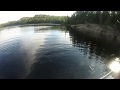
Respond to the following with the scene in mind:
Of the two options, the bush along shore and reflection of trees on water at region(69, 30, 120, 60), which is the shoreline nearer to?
the bush along shore

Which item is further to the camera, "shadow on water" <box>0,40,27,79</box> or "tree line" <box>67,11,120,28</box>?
"tree line" <box>67,11,120,28</box>

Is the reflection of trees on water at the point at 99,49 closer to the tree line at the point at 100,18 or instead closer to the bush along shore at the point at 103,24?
the bush along shore at the point at 103,24

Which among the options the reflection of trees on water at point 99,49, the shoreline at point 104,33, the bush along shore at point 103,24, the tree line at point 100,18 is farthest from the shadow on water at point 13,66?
the tree line at point 100,18

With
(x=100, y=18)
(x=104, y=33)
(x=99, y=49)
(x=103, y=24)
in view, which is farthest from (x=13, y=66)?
(x=100, y=18)

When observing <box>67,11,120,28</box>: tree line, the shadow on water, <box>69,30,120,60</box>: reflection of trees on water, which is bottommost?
<box>69,30,120,60</box>: reflection of trees on water

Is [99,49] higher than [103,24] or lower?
lower

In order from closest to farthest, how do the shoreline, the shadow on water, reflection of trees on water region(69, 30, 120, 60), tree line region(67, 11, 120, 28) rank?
the shadow on water → reflection of trees on water region(69, 30, 120, 60) → the shoreline → tree line region(67, 11, 120, 28)

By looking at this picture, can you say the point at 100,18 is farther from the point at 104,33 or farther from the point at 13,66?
the point at 13,66

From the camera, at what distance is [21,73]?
26.9m

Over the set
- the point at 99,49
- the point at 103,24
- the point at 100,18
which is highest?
the point at 100,18

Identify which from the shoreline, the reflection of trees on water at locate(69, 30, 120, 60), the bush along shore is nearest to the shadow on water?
the reflection of trees on water at locate(69, 30, 120, 60)
